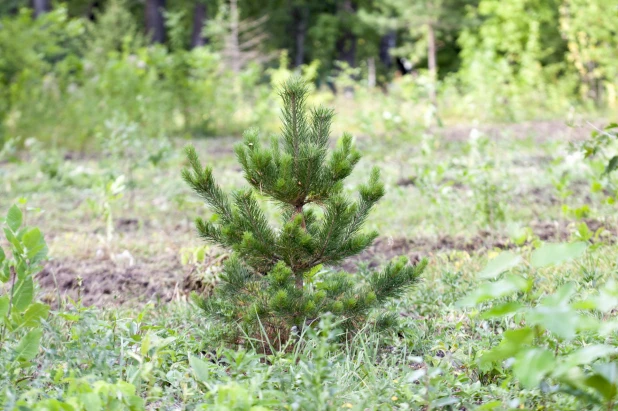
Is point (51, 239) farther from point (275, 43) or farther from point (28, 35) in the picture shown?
point (275, 43)

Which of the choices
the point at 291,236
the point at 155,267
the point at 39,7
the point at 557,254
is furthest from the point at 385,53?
the point at 557,254

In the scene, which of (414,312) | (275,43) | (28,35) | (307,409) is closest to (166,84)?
(28,35)

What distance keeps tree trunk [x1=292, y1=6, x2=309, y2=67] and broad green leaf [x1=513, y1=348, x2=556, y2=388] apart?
911 inches

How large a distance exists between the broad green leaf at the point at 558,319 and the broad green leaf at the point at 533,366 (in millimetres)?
85

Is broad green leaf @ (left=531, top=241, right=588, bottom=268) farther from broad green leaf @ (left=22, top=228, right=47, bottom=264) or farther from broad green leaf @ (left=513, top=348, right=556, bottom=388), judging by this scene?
broad green leaf @ (left=22, top=228, right=47, bottom=264)

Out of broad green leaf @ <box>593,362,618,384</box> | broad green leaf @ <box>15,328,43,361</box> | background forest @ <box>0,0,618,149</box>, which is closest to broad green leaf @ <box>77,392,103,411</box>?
broad green leaf @ <box>15,328,43,361</box>

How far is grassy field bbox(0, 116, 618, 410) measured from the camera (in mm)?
1596

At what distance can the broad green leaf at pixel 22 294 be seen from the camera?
185cm

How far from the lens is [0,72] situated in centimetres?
898

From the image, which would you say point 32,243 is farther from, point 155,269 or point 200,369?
point 155,269

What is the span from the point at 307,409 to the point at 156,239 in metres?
2.88

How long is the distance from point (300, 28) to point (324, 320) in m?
24.2

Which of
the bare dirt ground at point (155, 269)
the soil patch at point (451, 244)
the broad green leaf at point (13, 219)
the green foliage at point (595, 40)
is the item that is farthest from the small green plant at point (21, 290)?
the green foliage at point (595, 40)

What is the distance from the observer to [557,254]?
51.1 inches
